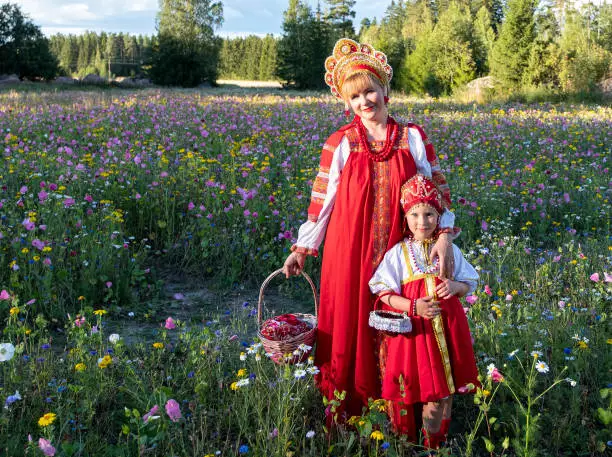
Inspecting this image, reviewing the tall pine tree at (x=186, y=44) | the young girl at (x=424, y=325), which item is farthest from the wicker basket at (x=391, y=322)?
the tall pine tree at (x=186, y=44)

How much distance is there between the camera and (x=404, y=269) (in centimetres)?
243

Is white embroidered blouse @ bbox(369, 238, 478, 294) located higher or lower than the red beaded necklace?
lower

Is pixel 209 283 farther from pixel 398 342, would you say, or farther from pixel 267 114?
pixel 267 114

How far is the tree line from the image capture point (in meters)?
26.4

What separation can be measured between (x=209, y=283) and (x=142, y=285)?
593 millimetres

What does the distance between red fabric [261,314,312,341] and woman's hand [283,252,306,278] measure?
282 mm

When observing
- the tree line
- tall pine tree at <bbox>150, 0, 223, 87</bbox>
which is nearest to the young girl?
the tree line

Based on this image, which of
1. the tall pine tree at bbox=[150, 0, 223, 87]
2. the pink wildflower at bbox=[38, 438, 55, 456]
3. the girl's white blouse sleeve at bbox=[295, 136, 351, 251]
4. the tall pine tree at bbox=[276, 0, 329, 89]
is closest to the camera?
the pink wildflower at bbox=[38, 438, 55, 456]

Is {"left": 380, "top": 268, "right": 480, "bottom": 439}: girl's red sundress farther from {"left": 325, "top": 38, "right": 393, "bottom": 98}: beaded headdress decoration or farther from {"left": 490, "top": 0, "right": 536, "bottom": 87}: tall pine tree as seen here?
{"left": 490, "top": 0, "right": 536, "bottom": 87}: tall pine tree

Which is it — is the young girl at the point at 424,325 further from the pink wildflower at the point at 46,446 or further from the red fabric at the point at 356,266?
the pink wildflower at the point at 46,446

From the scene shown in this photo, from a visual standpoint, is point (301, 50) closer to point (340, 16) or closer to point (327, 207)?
point (340, 16)

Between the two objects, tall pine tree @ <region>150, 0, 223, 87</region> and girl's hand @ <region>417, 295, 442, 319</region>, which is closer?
girl's hand @ <region>417, 295, 442, 319</region>

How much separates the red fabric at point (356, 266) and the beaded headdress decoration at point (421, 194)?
0.12 metres

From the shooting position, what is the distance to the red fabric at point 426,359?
230 centimetres
